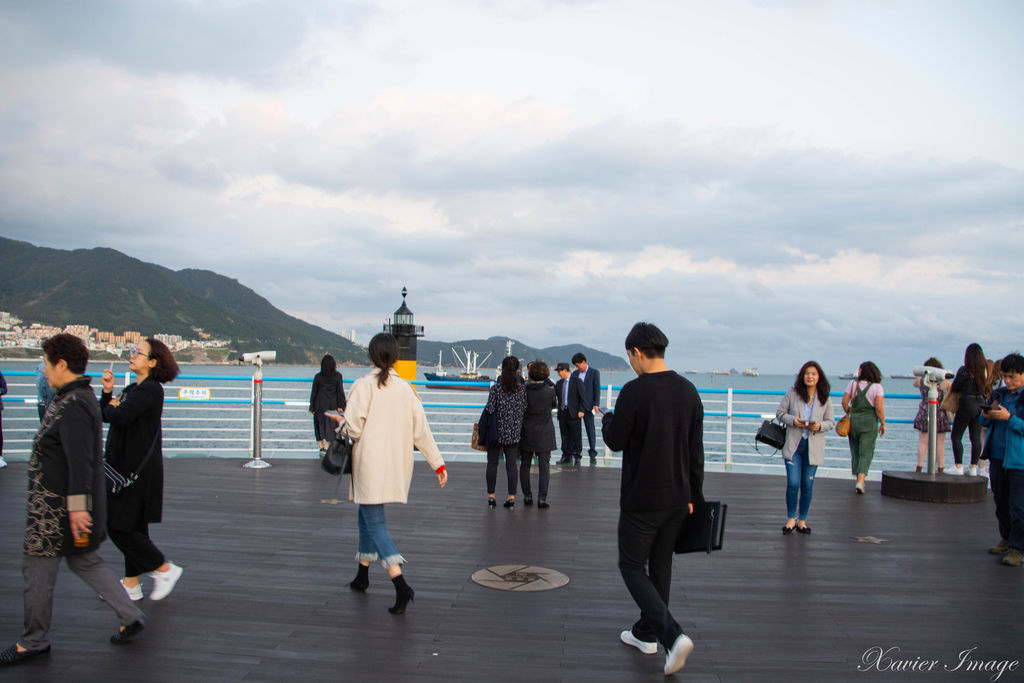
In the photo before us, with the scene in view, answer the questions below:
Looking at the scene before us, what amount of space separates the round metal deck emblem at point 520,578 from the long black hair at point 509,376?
2.76 meters

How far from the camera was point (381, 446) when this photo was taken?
4.52 metres

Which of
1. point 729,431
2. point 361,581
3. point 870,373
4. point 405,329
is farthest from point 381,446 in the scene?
point 405,329

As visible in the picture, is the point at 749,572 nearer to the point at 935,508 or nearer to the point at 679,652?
the point at 679,652

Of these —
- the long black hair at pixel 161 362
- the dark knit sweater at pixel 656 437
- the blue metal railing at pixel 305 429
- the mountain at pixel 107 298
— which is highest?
the mountain at pixel 107 298

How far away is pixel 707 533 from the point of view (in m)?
3.77

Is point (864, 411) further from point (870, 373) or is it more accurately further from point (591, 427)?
point (591, 427)

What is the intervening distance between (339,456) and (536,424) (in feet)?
13.0

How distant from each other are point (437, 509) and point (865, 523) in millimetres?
4442

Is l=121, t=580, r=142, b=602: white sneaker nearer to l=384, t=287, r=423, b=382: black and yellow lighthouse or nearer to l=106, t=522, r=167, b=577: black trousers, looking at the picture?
l=106, t=522, r=167, b=577: black trousers

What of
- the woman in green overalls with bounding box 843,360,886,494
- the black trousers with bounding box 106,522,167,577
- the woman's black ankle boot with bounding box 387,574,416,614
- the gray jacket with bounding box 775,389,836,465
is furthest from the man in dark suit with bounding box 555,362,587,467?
the black trousers with bounding box 106,522,167,577

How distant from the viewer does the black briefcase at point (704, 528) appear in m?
3.78

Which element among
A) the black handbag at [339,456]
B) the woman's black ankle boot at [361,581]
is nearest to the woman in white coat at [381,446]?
the black handbag at [339,456]

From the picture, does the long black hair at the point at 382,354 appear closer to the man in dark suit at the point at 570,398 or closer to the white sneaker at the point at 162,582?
the white sneaker at the point at 162,582

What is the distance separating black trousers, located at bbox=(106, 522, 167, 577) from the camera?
4332 mm
